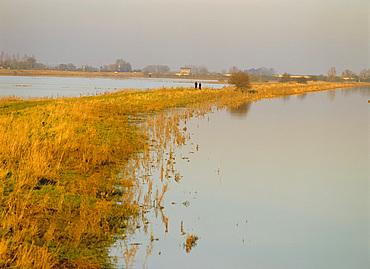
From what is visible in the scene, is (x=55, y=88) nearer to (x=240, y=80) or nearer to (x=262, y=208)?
(x=240, y=80)

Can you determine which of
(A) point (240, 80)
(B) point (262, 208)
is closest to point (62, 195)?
(B) point (262, 208)

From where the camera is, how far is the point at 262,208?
11930mm

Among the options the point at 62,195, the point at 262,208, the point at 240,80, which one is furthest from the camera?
the point at 240,80

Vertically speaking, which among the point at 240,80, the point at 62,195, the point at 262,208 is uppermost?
the point at 240,80

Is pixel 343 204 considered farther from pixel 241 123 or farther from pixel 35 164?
pixel 241 123

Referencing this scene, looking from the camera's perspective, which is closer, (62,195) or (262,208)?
(62,195)

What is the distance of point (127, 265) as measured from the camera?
7867mm

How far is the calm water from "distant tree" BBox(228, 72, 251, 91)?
156ft

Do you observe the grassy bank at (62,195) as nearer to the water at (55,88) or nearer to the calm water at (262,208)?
the calm water at (262,208)

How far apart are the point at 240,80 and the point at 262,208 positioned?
198 ft

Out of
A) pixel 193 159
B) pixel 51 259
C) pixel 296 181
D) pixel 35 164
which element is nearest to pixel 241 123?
pixel 193 159

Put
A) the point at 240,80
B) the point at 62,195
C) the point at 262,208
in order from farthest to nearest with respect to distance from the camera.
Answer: the point at 240,80 → the point at 262,208 → the point at 62,195

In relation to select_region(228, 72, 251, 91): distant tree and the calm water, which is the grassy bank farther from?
select_region(228, 72, 251, 91): distant tree

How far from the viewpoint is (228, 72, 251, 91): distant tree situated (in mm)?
70438
